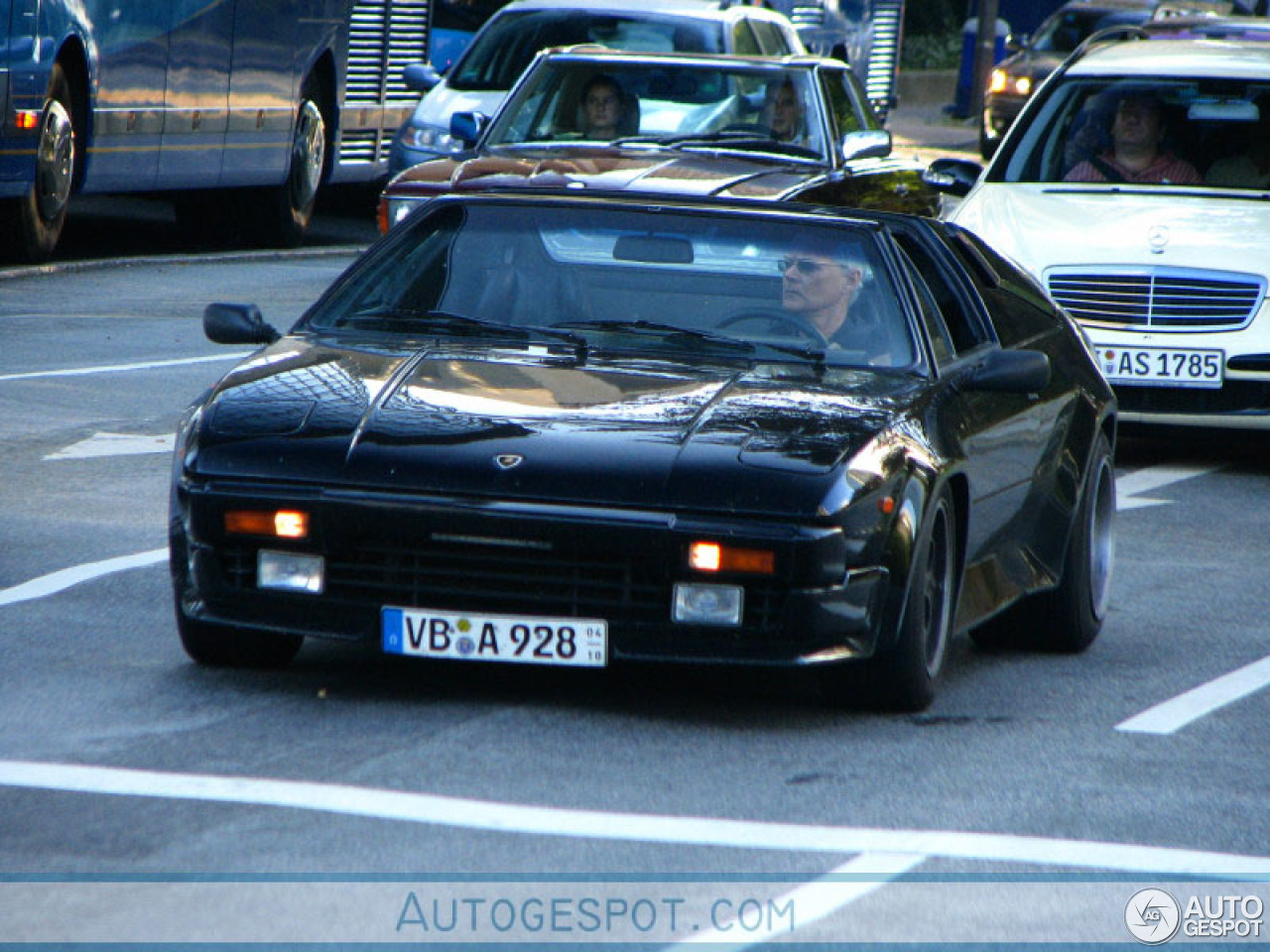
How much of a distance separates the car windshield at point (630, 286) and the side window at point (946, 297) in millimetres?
245

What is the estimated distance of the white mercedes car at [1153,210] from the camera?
1201cm

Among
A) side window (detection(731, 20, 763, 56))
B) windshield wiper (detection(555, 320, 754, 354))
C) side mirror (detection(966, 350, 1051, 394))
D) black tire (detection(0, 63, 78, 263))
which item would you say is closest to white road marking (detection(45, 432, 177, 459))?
windshield wiper (detection(555, 320, 754, 354))

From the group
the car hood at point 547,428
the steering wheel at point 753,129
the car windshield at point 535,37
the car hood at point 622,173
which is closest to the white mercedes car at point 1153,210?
the car hood at point 622,173

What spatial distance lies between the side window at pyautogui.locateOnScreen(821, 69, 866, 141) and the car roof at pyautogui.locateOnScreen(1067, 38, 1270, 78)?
161 cm

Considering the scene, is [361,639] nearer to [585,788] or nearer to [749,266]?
[585,788]

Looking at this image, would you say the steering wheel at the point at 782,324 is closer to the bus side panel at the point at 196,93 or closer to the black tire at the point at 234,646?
the black tire at the point at 234,646

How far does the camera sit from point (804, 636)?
6379mm

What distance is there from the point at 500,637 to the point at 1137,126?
7.46 m

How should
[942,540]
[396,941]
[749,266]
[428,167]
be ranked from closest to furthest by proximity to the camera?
[396,941], [942,540], [749,266], [428,167]

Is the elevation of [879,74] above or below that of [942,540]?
A: below

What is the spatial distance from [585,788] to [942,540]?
1.51 metres

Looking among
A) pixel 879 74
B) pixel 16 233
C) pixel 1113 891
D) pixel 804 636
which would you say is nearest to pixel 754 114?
pixel 16 233

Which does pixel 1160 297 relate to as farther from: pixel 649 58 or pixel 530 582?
pixel 530 582

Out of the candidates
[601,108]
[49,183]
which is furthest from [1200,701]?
[49,183]
